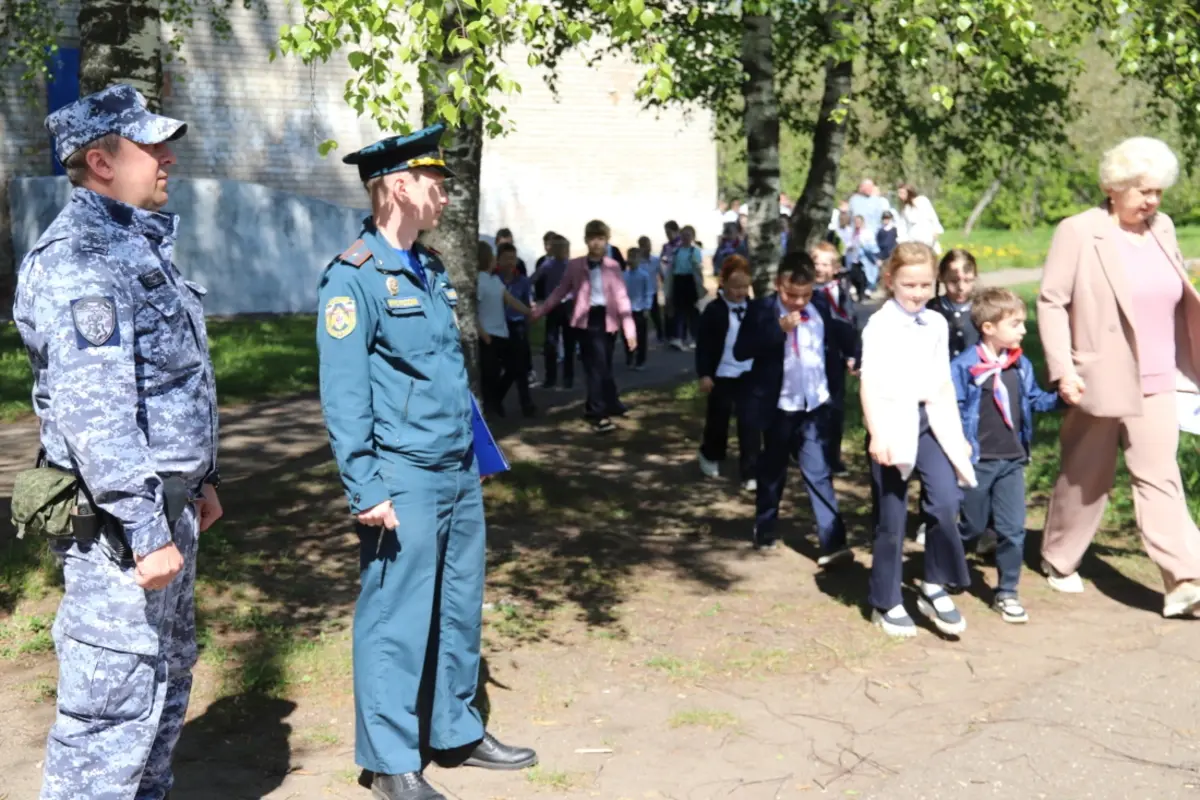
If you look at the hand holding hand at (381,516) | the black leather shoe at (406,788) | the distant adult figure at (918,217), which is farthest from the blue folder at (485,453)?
the distant adult figure at (918,217)

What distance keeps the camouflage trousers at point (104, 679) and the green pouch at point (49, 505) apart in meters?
0.09

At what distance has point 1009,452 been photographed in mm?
7500

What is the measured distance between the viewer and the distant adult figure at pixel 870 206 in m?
26.1

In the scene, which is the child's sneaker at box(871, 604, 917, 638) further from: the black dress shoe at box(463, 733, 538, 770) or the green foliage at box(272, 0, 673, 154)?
the green foliage at box(272, 0, 673, 154)

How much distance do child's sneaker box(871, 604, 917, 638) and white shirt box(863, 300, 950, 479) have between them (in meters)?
0.62


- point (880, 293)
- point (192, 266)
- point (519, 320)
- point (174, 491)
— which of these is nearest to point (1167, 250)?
point (174, 491)

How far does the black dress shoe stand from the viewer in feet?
17.1

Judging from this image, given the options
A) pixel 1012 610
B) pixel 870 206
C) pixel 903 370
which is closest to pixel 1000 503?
pixel 1012 610

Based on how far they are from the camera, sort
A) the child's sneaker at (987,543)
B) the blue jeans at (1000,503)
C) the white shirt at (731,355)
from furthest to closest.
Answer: the white shirt at (731,355) → the child's sneaker at (987,543) → the blue jeans at (1000,503)

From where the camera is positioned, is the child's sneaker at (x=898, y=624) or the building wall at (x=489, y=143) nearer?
the child's sneaker at (x=898, y=624)

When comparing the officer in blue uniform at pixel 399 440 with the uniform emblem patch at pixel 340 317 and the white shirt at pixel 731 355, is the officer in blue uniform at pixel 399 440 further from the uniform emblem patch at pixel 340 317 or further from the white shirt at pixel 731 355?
the white shirt at pixel 731 355

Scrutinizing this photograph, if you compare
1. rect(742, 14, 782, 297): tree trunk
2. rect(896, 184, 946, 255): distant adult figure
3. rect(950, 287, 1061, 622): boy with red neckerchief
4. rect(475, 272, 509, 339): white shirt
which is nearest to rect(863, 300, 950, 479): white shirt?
rect(950, 287, 1061, 622): boy with red neckerchief

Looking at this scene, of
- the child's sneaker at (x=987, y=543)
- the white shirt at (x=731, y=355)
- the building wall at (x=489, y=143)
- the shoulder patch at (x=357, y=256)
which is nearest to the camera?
the shoulder patch at (x=357, y=256)

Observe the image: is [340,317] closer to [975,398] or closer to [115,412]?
[115,412]
